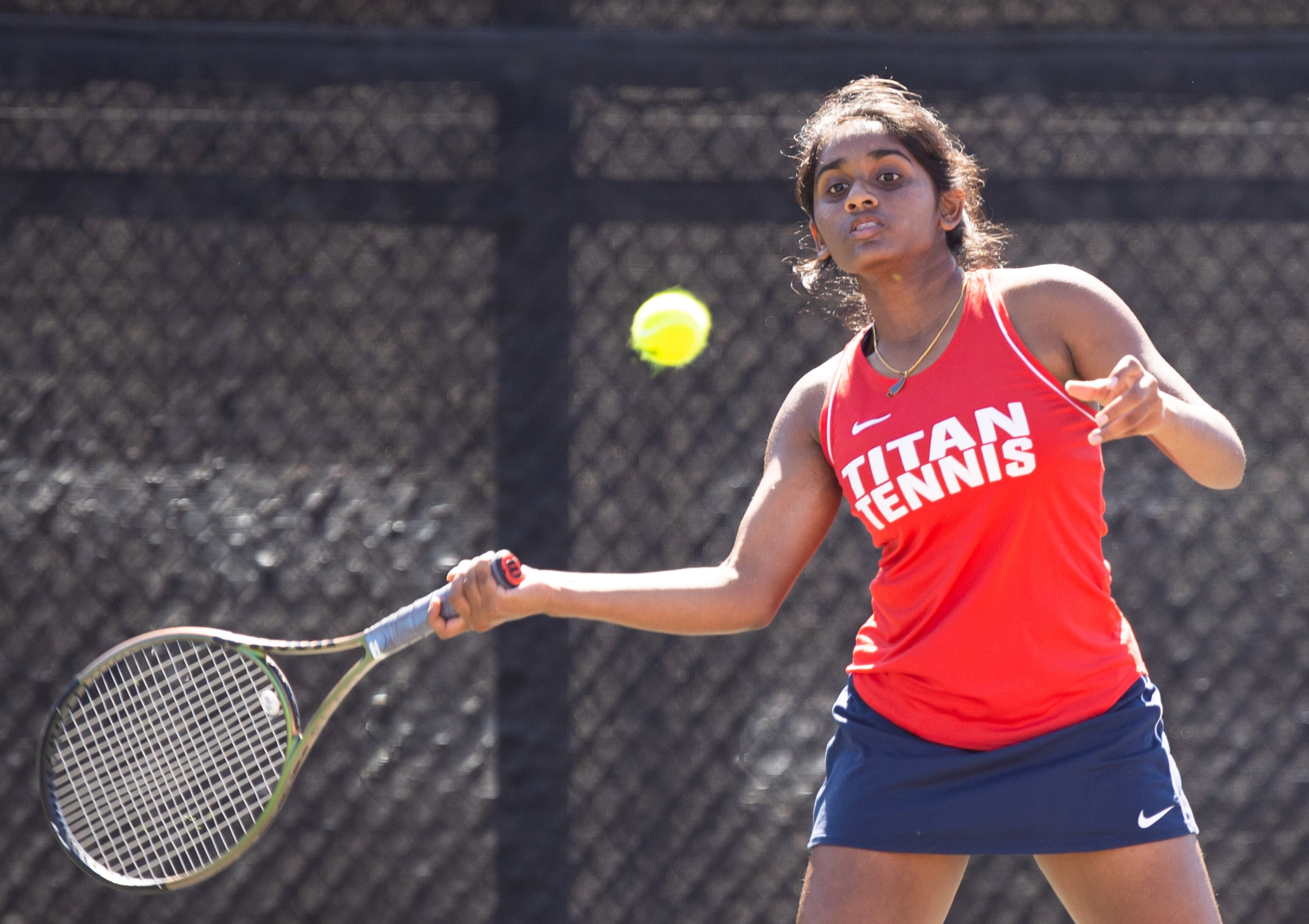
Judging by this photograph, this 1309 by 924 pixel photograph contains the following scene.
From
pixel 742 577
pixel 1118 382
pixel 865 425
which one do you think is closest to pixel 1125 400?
pixel 1118 382

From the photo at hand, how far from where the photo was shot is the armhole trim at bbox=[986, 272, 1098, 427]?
1483 mm

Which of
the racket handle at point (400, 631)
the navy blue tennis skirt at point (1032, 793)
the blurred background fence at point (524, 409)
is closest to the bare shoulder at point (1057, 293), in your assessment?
the navy blue tennis skirt at point (1032, 793)

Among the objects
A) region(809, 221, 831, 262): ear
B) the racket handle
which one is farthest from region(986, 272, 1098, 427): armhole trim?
the racket handle

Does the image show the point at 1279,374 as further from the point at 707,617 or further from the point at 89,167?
the point at 89,167

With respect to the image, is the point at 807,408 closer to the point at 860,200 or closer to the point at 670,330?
the point at 860,200

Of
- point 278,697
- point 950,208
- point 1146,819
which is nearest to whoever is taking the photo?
point 1146,819

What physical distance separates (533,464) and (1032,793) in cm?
114

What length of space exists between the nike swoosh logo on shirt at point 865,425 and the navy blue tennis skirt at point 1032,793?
0.39 m

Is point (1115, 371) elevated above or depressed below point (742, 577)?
above

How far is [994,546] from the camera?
150 centimetres

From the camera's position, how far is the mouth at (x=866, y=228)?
1608 millimetres

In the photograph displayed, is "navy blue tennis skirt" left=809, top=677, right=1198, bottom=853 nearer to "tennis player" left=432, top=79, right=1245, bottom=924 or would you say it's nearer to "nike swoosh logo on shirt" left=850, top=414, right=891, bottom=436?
"tennis player" left=432, top=79, right=1245, bottom=924

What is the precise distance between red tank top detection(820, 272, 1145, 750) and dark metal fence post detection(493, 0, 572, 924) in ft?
2.89

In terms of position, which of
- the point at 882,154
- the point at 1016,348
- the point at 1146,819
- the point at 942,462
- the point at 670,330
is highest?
the point at 882,154
